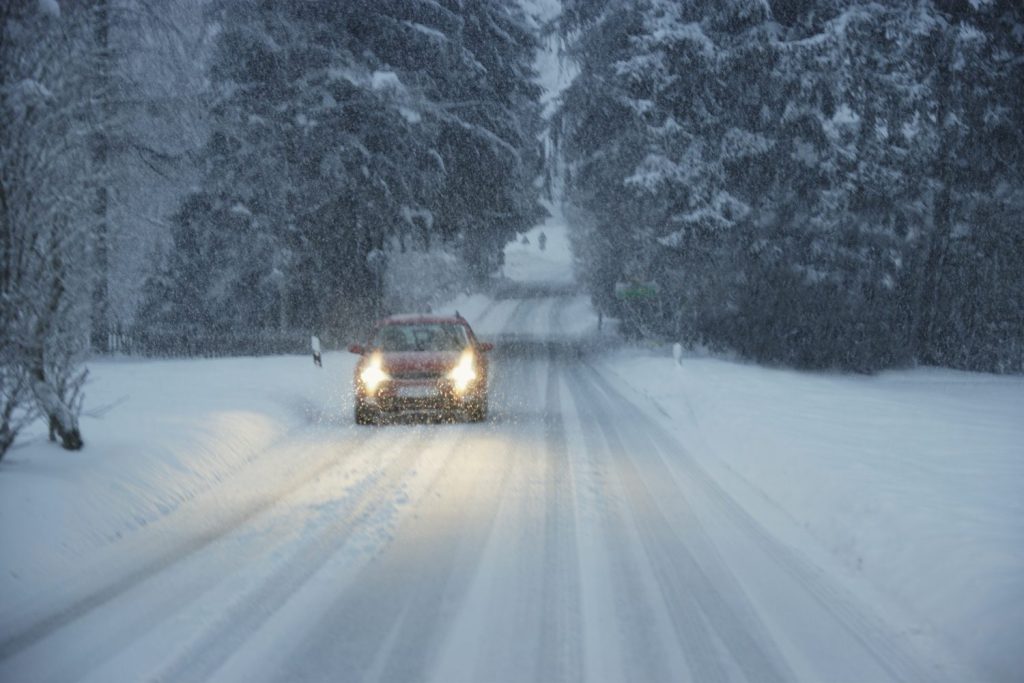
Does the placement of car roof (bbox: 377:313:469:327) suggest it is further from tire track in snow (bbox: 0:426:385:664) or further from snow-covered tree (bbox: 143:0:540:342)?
snow-covered tree (bbox: 143:0:540:342)

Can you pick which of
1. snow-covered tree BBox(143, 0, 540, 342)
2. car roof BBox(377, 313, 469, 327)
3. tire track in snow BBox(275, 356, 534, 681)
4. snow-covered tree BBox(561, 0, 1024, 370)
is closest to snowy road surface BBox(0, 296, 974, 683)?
tire track in snow BBox(275, 356, 534, 681)

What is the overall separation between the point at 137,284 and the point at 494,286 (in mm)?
41808

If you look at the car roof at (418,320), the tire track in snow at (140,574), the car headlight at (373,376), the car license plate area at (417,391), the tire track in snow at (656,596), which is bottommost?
the tire track in snow at (140,574)

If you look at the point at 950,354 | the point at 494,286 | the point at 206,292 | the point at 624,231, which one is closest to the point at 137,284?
the point at 206,292

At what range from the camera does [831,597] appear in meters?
5.46

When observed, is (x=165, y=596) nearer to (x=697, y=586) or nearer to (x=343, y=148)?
(x=697, y=586)

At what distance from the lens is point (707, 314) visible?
24.5 metres

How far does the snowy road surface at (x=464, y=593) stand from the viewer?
4.37 meters

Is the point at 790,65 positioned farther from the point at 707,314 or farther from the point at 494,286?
the point at 494,286

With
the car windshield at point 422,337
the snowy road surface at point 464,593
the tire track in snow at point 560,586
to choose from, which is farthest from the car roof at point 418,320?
the snowy road surface at point 464,593

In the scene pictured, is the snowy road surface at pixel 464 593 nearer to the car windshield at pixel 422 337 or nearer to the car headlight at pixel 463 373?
the car headlight at pixel 463 373

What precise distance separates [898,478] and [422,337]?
7763 mm

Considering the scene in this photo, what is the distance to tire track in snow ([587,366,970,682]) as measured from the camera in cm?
436

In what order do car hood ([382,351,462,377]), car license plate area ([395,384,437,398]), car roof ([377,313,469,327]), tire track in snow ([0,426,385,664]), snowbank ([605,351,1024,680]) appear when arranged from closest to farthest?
tire track in snow ([0,426,385,664]), snowbank ([605,351,1024,680]), car license plate area ([395,384,437,398]), car hood ([382,351,462,377]), car roof ([377,313,469,327])
